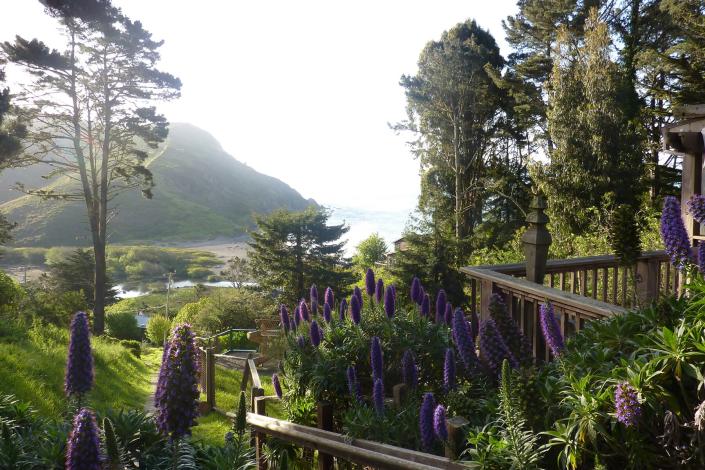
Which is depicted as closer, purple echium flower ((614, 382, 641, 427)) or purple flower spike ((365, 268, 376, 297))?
purple echium flower ((614, 382, 641, 427))

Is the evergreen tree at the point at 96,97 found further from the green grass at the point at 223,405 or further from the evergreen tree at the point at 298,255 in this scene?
the green grass at the point at 223,405

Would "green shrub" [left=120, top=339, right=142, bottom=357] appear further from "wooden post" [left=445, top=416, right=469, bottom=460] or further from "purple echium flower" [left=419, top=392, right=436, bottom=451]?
"wooden post" [left=445, top=416, right=469, bottom=460]

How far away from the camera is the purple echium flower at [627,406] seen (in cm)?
173

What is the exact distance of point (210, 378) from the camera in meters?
8.89

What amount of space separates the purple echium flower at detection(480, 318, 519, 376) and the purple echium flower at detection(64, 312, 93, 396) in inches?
77.9

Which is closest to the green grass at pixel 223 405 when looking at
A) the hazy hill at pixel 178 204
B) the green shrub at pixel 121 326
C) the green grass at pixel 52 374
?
the green grass at pixel 52 374

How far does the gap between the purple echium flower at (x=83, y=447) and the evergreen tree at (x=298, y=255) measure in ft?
70.2

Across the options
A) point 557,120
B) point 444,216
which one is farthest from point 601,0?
point 444,216

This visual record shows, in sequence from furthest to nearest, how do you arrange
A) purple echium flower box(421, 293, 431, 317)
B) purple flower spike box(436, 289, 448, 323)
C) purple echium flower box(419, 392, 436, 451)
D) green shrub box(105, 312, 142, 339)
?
green shrub box(105, 312, 142, 339) → purple echium flower box(421, 293, 431, 317) → purple flower spike box(436, 289, 448, 323) → purple echium flower box(419, 392, 436, 451)

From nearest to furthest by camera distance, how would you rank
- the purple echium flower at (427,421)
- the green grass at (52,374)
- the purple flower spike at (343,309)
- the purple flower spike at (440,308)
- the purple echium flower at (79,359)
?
1. the purple echium flower at (79,359)
2. the purple echium flower at (427,421)
3. the purple flower spike at (440,308)
4. the purple flower spike at (343,309)
5. the green grass at (52,374)

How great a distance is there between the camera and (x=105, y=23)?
19047 mm

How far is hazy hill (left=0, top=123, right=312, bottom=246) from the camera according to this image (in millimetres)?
78625

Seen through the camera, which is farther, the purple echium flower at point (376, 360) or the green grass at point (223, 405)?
the green grass at point (223, 405)

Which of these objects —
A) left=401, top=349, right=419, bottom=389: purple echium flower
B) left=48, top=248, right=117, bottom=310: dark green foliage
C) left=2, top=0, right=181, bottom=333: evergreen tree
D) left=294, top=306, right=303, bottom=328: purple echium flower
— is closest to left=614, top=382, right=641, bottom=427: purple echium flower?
left=401, top=349, right=419, bottom=389: purple echium flower
